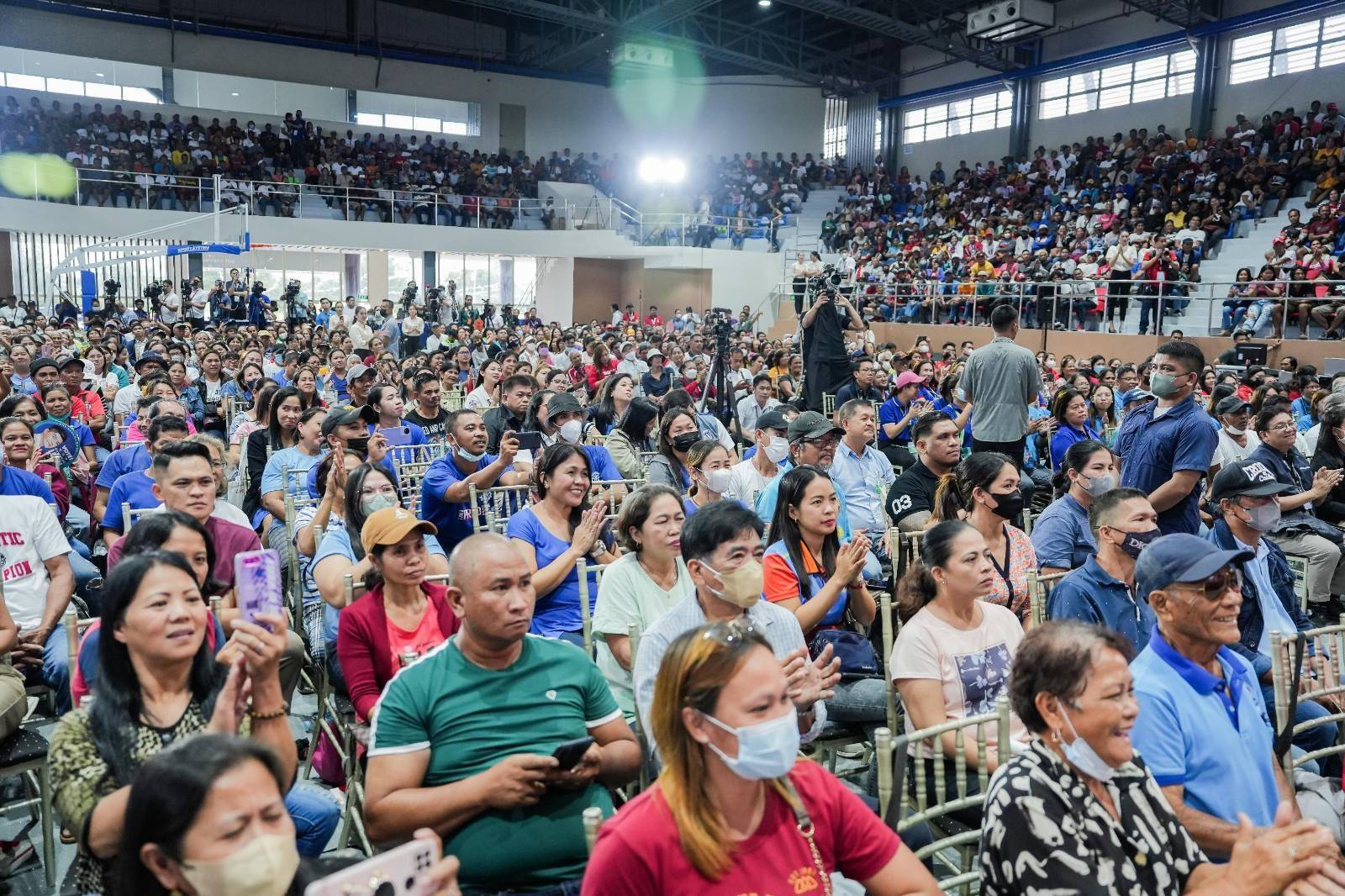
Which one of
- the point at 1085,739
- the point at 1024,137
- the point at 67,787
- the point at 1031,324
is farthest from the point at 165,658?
the point at 1024,137

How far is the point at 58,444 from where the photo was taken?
17.9 ft

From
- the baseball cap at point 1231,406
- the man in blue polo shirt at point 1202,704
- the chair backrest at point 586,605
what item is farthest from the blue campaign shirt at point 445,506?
the baseball cap at point 1231,406

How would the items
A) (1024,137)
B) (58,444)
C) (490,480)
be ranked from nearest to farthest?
(490,480), (58,444), (1024,137)

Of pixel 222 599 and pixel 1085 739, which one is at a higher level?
pixel 1085 739

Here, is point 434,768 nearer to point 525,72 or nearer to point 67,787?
point 67,787

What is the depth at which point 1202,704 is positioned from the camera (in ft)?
7.27

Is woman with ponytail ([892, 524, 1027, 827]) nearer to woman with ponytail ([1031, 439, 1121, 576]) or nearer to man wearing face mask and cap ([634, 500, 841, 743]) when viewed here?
man wearing face mask and cap ([634, 500, 841, 743])

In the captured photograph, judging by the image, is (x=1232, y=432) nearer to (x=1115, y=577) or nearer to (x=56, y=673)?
(x=1115, y=577)

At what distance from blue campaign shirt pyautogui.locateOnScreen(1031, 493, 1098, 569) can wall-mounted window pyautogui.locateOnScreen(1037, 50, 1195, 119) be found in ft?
63.7

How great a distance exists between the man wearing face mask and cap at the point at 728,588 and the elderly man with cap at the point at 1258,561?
155cm

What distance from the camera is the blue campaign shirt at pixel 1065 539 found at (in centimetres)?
390

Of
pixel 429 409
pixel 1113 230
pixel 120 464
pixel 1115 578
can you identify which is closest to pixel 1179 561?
pixel 1115 578

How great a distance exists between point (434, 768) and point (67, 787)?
2.37ft

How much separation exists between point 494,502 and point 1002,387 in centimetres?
323
